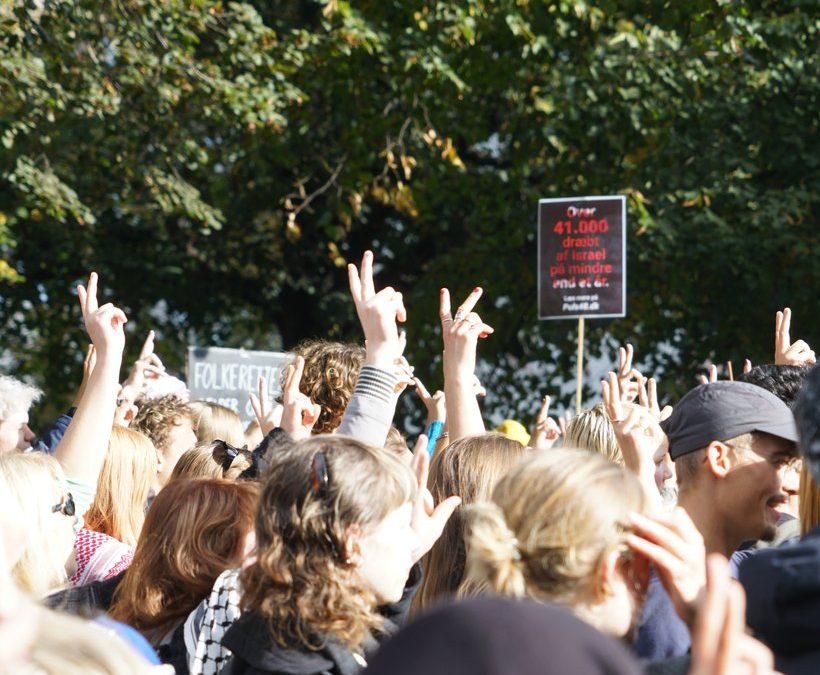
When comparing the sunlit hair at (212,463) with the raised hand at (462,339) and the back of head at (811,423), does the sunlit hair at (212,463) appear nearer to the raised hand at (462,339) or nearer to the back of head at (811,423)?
the raised hand at (462,339)

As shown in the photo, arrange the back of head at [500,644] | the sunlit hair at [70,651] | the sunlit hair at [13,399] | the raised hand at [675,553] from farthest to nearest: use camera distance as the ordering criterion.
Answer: the sunlit hair at [13,399] < the raised hand at [675,553] < the sunlit hair at [70,651] < the back of head at [500,644]

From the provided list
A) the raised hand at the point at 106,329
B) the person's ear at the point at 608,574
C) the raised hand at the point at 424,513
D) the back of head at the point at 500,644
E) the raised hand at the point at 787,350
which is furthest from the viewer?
the raised hand at the point at 787,350

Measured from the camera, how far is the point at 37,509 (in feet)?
10.5

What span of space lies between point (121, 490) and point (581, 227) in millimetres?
4844

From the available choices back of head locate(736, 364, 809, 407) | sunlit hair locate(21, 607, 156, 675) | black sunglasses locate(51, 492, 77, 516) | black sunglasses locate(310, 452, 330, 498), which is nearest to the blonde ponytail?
black sunglasses locate(310, 452, 330, 498)

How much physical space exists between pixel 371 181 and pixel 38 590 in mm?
10511

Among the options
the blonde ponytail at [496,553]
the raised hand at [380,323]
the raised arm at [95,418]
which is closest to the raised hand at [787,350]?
the raised hand at [380,323]

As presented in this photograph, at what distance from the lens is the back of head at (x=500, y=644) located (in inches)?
51.9

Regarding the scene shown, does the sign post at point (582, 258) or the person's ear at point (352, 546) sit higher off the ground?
the sign post at point (582, 258)

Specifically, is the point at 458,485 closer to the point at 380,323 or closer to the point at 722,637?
the point at 380,323

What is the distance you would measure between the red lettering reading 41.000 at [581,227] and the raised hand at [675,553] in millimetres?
6568

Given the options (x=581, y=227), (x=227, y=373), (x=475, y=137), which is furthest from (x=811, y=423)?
(x=475, y=137)

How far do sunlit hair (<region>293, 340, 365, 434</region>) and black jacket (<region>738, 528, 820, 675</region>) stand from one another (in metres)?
2.29

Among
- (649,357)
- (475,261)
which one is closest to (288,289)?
→ (475,261)
